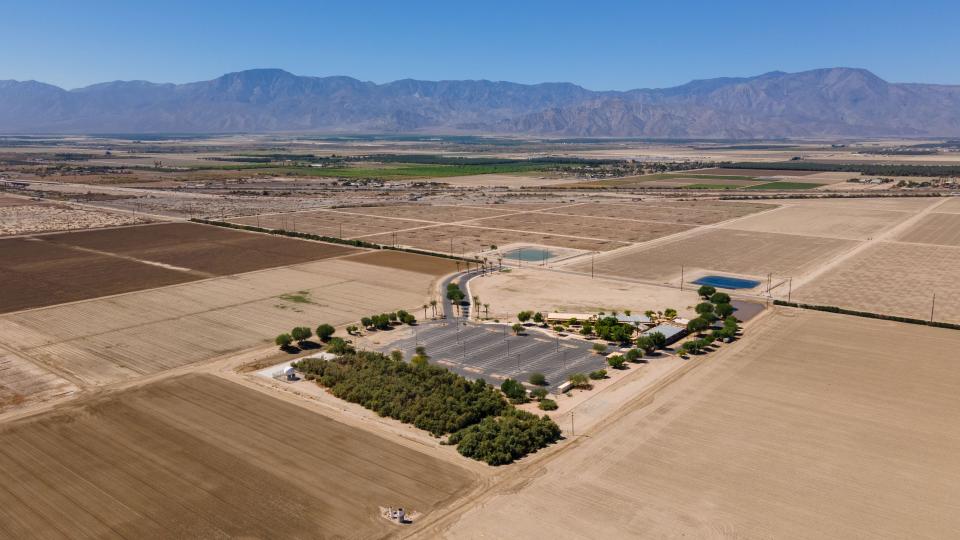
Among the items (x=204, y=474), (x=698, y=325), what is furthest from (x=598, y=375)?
(x=204, y=474)

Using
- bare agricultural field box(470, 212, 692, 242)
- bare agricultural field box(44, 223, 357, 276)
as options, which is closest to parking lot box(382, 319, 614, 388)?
bare agricultural field box(44, 223, 357, 276)

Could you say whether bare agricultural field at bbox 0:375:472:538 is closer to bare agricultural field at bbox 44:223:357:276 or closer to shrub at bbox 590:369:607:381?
shrub at bbox 590:369:607:381

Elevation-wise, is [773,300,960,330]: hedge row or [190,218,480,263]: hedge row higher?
[190,218,480,263]: hedge row

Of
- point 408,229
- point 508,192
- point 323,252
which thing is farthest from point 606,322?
point 508,192

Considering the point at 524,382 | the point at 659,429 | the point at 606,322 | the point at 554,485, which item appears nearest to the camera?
the point at 554,485

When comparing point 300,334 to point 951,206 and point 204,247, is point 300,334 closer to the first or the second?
point 204,247

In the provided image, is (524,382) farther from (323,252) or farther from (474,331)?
(323,252)
